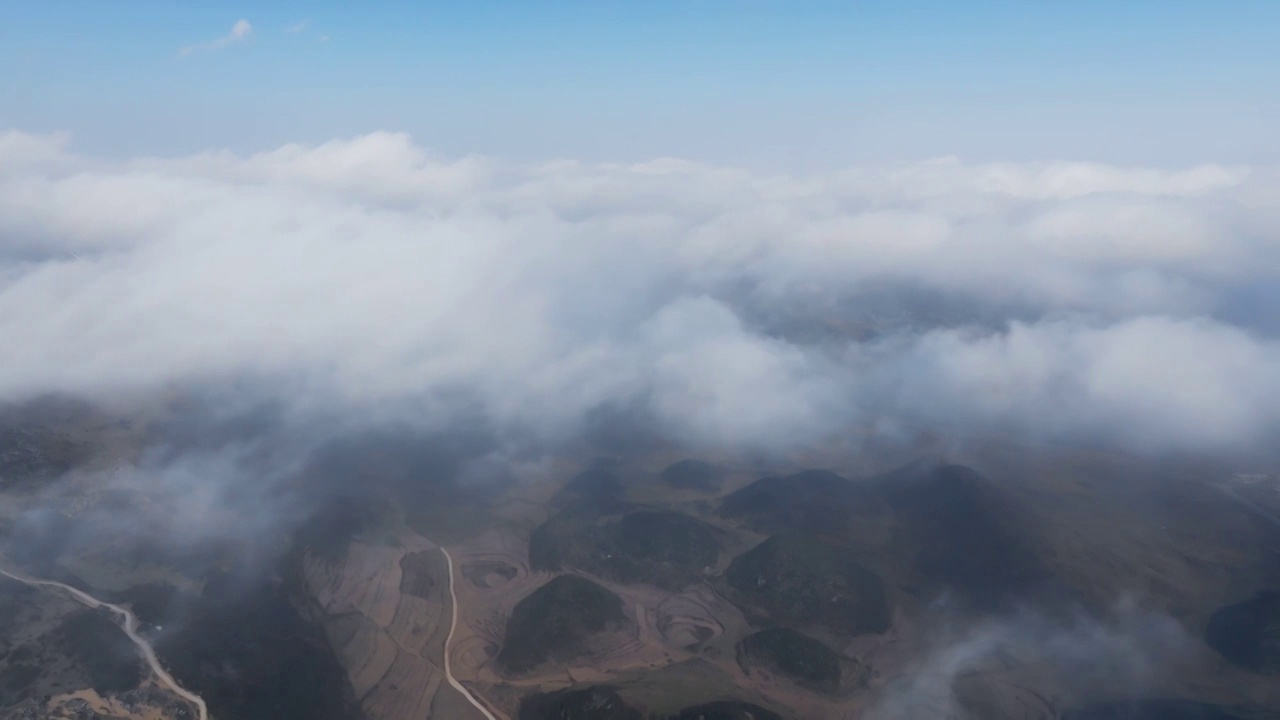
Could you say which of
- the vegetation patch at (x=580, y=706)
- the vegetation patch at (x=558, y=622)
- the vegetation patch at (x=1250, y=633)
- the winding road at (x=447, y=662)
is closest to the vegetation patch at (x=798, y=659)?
the vegetation patch at (x=558, y=622)

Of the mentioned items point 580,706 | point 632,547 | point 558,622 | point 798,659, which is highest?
point 580,706

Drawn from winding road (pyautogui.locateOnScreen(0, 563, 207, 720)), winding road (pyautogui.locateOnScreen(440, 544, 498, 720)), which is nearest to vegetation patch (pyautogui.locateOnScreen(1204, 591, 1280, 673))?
winding road (pyautogui.locateOnScreen(440, 544, 498, 720))

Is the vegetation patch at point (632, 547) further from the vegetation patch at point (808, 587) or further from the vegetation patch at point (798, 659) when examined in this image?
the vegetation patch at point (798, 659)

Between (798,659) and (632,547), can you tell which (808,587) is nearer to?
(798,659)

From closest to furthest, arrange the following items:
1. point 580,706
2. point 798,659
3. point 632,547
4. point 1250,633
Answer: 1. point 580,706
2. point 798,659
3. point 1250,633
4. point 632,547

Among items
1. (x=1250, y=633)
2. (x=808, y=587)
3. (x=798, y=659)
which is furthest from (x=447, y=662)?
(x=1250, y=633)

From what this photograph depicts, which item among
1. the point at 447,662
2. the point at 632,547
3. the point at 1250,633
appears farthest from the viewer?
the point at 632,547

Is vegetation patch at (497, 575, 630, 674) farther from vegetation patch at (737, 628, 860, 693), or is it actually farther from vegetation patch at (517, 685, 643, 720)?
vegetation patch at (737, 628, 860, 693)

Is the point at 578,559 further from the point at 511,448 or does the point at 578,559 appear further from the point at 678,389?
the point at 678,389
